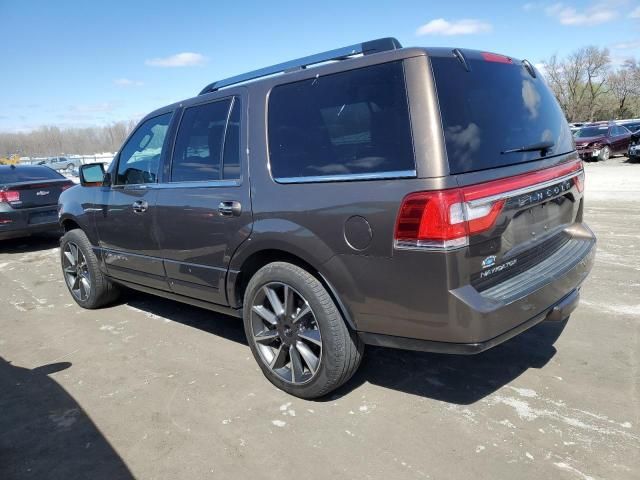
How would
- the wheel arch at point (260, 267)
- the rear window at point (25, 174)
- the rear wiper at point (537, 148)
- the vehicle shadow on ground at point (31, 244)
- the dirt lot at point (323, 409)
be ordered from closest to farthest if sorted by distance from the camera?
the dirt lot at point (323, 409)
the rear wiper at point (537, 148)
the wheel arch at point (260, 267)
the rear window at point (25, 174)
the vehicle shadow on ground at point (31, 244)

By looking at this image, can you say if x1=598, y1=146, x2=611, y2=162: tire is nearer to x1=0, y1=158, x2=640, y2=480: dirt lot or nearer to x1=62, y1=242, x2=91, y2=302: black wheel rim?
x1=0, y1=158, x2=640, y2=480: dirt lot

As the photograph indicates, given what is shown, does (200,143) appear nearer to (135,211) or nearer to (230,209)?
(230,209)

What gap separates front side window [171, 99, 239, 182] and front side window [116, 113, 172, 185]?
0.27 m

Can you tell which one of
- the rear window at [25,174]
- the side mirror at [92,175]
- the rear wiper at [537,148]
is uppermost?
the rear window at [25,174]

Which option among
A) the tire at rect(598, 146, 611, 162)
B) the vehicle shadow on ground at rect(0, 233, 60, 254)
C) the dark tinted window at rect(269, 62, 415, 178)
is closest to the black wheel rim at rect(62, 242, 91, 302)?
the dark tinted window at rect(269, 62, 415, 178)

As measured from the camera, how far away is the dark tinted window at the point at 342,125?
2516 mm

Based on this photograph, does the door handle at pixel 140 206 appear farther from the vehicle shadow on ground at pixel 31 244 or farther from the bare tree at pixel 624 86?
the bare tree at pixel 624 86

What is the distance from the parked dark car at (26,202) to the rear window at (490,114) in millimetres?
8227

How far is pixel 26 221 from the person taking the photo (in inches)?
336

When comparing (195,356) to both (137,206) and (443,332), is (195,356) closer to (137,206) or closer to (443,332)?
(137,206)

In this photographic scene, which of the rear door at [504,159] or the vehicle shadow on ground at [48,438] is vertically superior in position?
the rear door at [504,159]

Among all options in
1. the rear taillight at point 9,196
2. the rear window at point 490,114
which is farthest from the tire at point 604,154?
the rear taillight at point 9,196

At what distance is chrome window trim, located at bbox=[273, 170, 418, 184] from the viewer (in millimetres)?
2443

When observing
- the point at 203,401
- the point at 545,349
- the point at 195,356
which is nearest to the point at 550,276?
the point at 545,349
